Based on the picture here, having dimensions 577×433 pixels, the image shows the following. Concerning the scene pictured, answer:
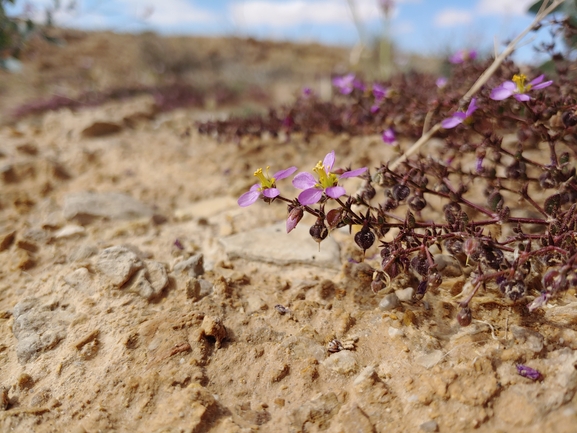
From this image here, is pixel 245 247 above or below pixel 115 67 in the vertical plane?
below

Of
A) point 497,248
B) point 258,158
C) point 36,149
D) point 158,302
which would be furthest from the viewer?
point 36,149

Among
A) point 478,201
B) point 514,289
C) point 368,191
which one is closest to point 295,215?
point 368,191

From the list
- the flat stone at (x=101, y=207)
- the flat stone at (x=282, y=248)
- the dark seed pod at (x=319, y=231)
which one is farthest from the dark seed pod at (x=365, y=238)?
the flat stone at (x=101, y=207)

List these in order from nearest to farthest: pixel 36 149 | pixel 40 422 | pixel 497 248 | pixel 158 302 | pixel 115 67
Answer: pixel 40 422
pixel 497 248
pixel 158 302
pixel 36 149
pixel 115 67

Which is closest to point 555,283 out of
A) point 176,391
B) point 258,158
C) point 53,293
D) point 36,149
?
point 176,391

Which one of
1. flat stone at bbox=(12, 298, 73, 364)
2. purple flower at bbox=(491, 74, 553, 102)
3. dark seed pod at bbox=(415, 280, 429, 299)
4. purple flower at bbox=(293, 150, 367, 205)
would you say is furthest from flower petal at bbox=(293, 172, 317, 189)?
flat stone at bbox=(12, 298, 73, 364)

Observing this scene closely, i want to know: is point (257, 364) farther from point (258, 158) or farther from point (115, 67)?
point (115, 67)

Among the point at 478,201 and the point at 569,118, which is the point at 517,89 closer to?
the point at 569,118
